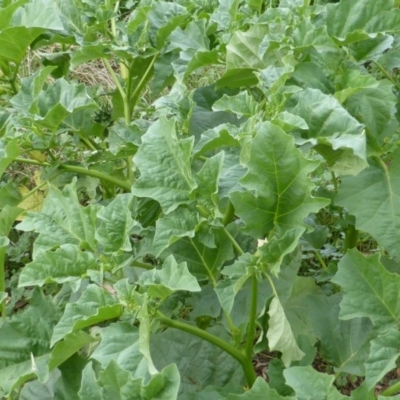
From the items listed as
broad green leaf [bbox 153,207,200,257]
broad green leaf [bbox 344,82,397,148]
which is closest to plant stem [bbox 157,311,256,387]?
broad green leaf [bbox 153,207,200,257]

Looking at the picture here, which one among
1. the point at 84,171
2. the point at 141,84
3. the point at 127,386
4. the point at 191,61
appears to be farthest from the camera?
the point at 141,84

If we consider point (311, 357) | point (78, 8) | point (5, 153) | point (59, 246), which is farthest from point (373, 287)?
point (78, 8)

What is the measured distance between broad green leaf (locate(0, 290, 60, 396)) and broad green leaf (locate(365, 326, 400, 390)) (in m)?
0.53

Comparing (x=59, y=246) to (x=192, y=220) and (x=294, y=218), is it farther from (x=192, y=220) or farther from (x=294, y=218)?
(x=294, y=218)

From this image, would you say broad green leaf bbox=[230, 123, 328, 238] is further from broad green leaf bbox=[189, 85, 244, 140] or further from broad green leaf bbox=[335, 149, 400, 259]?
broad green leaf bbox=[189, 85, 244, 140]

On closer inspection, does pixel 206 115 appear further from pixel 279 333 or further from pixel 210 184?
pixel 279 333

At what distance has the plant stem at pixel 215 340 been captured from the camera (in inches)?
41.9

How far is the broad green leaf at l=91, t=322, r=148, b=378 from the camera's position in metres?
0.95

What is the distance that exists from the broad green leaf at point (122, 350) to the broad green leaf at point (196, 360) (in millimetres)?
273

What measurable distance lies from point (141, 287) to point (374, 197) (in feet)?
1.63

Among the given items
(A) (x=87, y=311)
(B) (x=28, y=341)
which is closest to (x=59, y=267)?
(A) (x=87, y=311)

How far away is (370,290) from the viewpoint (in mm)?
1123

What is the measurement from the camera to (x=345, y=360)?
1318 millimetres

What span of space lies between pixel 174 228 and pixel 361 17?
537 millimetres
